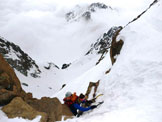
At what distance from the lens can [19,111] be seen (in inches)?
391

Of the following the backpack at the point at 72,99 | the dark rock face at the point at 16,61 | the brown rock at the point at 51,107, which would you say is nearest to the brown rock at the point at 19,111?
the brown rock at the point at 51,107

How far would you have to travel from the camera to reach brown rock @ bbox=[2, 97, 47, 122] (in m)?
9.67

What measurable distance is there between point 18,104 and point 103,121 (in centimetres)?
560

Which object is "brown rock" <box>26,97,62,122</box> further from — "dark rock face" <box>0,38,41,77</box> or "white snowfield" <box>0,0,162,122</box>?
"dark rock face" <box>0,38,41,77</box>

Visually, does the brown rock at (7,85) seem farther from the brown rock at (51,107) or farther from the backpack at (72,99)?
the backpack at (72,99)

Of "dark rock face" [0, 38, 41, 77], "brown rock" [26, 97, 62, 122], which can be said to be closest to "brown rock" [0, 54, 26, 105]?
"brown rock" [26, 97, 62, 122]

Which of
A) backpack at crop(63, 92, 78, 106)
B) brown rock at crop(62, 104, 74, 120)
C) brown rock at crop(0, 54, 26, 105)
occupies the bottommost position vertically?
brown rock at crop(62, 104, 74, 120)

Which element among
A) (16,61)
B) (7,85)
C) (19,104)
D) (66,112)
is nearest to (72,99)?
(66,112)

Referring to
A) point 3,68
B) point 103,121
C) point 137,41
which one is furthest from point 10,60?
point 103,121

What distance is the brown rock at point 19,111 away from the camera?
967cm

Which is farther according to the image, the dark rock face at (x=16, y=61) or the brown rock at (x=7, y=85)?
the dark rock face at (x=16, y=61)

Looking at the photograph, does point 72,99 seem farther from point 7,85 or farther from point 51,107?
point 7,85

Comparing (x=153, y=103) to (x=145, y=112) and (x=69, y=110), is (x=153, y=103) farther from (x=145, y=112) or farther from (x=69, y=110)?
(x=69, y=110)

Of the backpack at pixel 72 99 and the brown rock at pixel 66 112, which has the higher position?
the backpack at pixel 72 99
